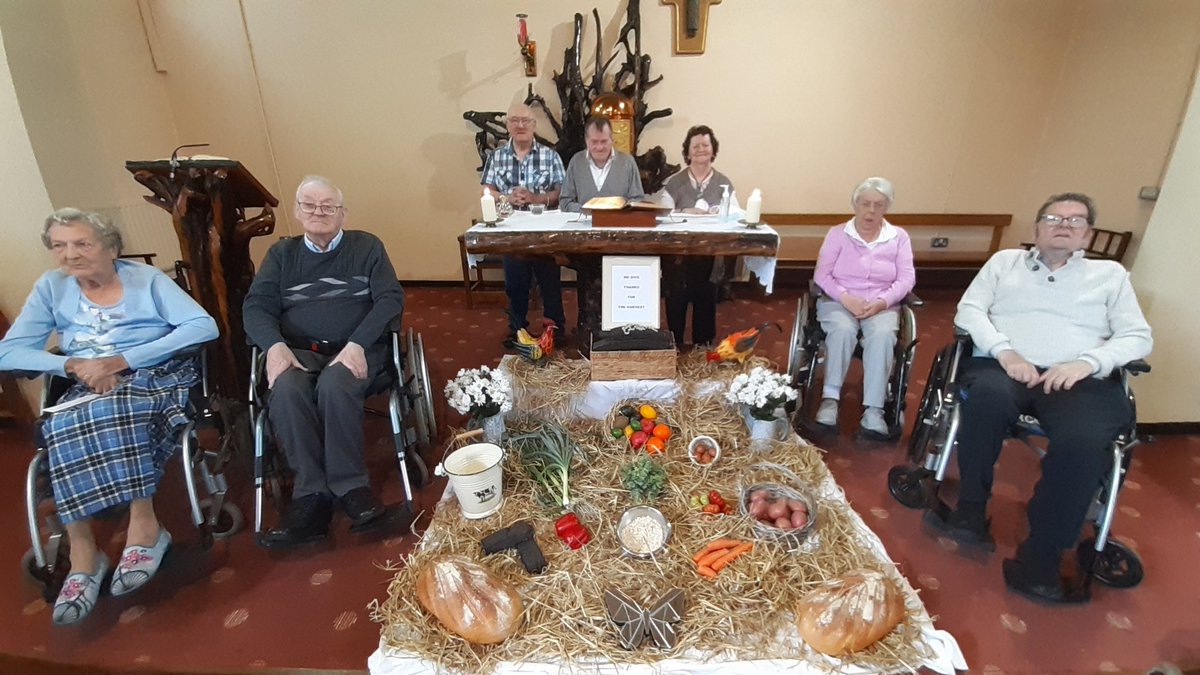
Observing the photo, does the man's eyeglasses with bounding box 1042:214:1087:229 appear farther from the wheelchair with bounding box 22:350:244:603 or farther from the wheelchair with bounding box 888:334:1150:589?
the wheelchair with bounding box 22:350:244:603

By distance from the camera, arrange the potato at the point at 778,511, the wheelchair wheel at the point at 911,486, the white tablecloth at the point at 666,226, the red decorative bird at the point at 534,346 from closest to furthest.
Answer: the potato at the point at 778,511, the wheelchair wheel at the point at 911,486, the white tablecloth at the point at 666,226, the red decorative bird at the point at 534,346

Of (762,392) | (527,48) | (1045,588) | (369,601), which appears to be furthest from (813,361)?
(527,48)

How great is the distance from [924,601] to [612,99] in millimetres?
3464

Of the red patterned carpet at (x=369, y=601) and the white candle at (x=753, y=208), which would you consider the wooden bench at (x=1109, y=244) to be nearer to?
the red patterned carpet at (x=369, y=601)

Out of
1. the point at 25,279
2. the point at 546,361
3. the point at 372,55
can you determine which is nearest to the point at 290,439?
the point at 546,361

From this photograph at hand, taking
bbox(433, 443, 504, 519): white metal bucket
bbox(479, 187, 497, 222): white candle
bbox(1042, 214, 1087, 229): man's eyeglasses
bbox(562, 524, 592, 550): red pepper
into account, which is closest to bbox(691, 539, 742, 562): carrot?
bbox(562, 524, 592, 550): red pepper

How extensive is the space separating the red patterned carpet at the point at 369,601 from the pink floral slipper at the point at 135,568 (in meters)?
0.06

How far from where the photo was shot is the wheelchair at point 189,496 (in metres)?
1.71

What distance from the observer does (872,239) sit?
2.51 m

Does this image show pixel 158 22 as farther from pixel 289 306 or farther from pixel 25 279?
pixel 289 306

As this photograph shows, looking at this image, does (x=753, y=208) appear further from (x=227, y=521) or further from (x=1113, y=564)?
(x=227, y=521)

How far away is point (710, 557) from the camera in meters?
1.74

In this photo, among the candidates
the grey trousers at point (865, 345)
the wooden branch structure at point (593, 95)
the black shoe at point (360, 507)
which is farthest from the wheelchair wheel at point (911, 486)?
the wooden branch structure at point (593, 95)

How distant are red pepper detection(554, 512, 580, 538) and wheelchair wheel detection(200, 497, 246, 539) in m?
1.19
